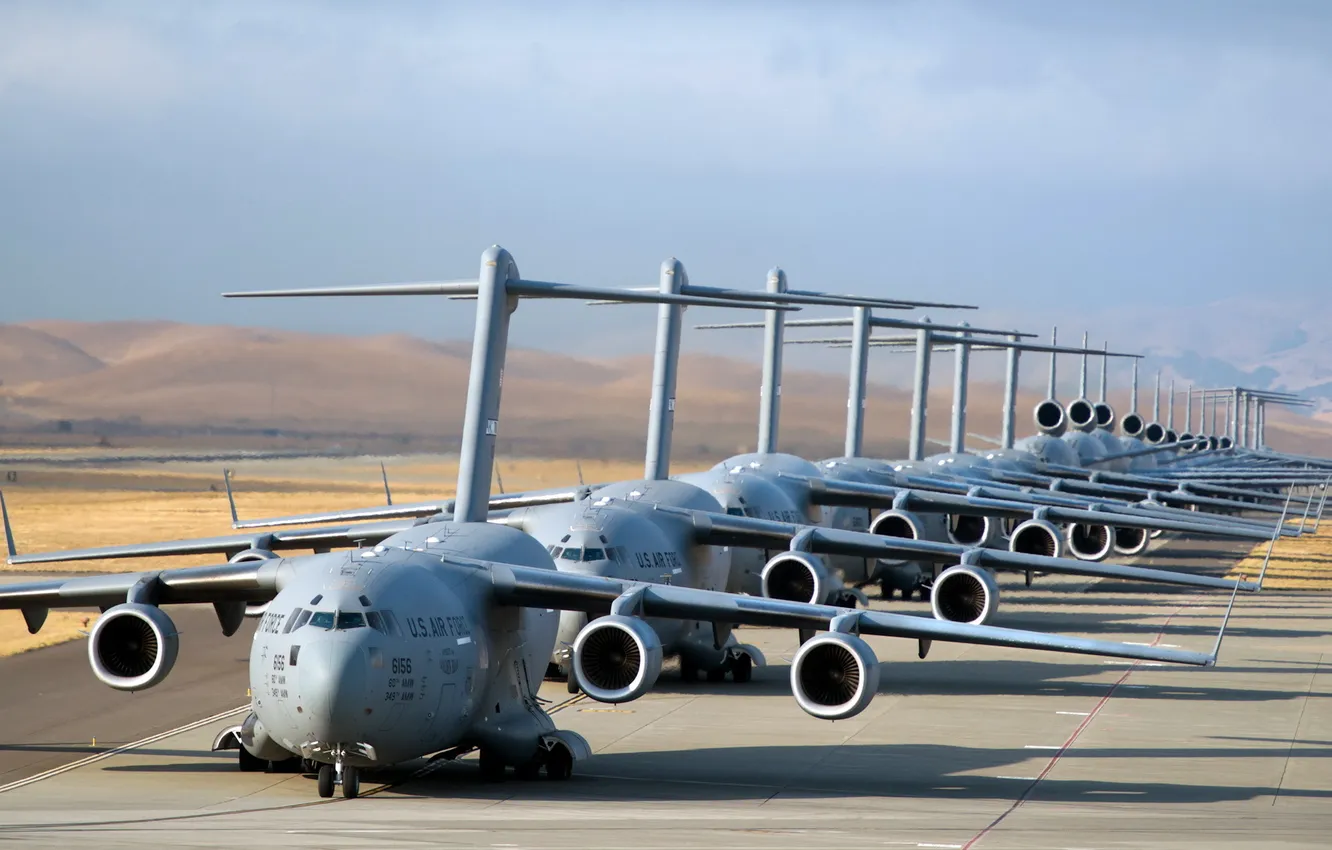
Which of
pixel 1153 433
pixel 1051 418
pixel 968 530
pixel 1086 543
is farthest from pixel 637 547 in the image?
pixel 1153 433

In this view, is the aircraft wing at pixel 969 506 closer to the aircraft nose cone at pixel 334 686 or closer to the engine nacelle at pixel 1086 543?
the engine nacelle at pixel 1086 543

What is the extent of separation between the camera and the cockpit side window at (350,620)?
681 inches

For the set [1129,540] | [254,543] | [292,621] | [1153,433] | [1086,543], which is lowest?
[292,621]

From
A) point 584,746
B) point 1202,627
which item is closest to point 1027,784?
point 584,746

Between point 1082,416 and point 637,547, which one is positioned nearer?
point 637,547

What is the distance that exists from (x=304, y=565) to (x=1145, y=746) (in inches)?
426

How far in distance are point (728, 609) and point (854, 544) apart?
8339 millimetres

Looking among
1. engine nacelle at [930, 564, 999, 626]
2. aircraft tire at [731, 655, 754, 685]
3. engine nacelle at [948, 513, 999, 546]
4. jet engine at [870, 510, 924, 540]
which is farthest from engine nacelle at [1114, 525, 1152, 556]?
engine nacelle at [930, 564, 999, 626]

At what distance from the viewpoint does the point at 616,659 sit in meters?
18.3

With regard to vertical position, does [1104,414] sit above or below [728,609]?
above

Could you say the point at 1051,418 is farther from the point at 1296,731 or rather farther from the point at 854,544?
the point at 1296,731

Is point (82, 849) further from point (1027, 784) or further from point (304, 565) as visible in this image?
point (1027, 784)

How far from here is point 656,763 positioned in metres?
20.8

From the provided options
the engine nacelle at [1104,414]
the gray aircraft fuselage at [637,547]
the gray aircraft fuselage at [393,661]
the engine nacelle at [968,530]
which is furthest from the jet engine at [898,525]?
the engine nacelle at [1104,414]
